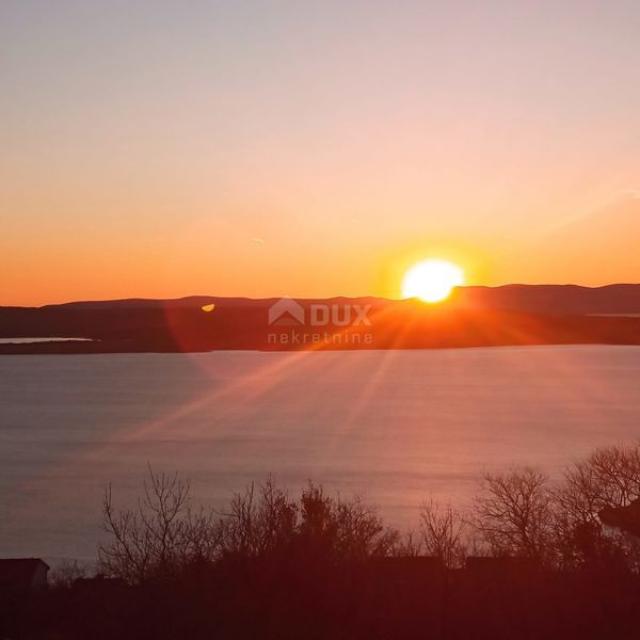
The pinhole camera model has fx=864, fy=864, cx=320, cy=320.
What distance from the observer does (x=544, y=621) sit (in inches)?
191

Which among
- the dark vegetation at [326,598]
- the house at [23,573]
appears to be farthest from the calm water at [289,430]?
the dark vegetation at [326,598]

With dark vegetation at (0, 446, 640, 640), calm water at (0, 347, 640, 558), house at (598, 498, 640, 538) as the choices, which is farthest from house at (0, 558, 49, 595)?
house at (598, 498, 640, 538)

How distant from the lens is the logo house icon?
64875mm

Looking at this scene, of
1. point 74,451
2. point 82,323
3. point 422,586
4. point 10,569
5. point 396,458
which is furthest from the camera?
point 82,323

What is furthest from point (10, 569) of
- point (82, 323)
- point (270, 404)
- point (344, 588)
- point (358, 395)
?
point (82, 323)

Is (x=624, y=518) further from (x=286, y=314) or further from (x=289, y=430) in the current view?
(x=286, y=314)

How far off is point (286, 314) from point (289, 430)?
41836 millimetres

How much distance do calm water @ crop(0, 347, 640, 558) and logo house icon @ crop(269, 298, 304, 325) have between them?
8.20 metres

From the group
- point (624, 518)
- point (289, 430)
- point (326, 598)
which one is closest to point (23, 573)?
point (326, 598)

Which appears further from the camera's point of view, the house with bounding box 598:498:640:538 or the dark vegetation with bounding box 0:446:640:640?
the house with bounding box 598:498:640:538

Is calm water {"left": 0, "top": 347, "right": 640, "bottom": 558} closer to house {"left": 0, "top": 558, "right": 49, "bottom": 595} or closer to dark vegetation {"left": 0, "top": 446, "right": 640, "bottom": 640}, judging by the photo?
house {"left": 0, "top": 558, "right": 49, "bottom": 595}

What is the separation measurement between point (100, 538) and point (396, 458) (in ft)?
32.9

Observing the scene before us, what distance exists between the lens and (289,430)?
27766mm

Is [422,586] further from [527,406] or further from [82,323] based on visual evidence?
[82,323]
